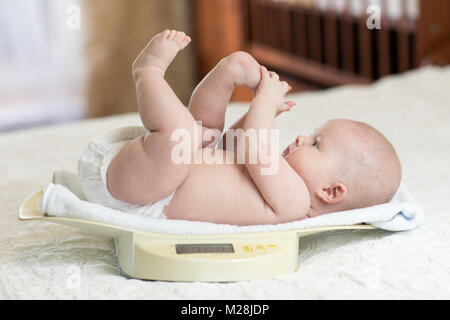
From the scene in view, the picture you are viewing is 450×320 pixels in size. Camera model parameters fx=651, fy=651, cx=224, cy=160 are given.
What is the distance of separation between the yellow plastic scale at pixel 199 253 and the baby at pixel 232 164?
0.06 meters

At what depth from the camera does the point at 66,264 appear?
103 cm

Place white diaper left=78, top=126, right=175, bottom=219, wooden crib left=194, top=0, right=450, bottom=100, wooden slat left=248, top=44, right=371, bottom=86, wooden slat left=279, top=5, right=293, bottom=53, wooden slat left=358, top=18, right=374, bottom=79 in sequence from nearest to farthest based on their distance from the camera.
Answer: white diaper left=78, top=126, right=175, bottom=219, wooden crib left=194, top=0, right=450, bottom=100, wooden slat left=358, top=18, right=374, bottom=79, wooden slat left=248, top=44, right=371, bottom=86, wooden slat left=279, top=5, right=293, bottom=53

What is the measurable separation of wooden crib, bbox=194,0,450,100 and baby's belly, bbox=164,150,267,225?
1.76 meters

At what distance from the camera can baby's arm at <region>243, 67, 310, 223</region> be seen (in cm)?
103

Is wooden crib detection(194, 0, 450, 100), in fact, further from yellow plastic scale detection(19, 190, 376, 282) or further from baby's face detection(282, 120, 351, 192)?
yellow plastic scale detection(19, 190, 376, 282)

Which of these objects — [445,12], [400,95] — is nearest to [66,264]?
[400,95]

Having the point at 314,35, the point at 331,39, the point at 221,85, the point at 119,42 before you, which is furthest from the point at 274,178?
the point at 119,42

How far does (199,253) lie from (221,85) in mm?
302

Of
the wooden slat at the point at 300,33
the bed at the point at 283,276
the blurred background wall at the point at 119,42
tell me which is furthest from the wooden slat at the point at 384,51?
the bed at the point at 283,276

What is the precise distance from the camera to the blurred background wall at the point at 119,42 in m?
3.56

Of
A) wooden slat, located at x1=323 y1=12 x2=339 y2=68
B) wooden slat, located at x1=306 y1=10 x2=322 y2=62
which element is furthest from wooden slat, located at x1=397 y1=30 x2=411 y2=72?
wooden slat, located at x1=306 y1=10 x2=322 y2=62

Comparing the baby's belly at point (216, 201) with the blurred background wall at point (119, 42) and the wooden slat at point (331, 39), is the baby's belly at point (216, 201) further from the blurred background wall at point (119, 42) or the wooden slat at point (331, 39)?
the blurred background wall at point (119, 42)

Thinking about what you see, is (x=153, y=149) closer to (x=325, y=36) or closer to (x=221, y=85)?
(x=221, y=85)

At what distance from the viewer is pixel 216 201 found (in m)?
1.06
